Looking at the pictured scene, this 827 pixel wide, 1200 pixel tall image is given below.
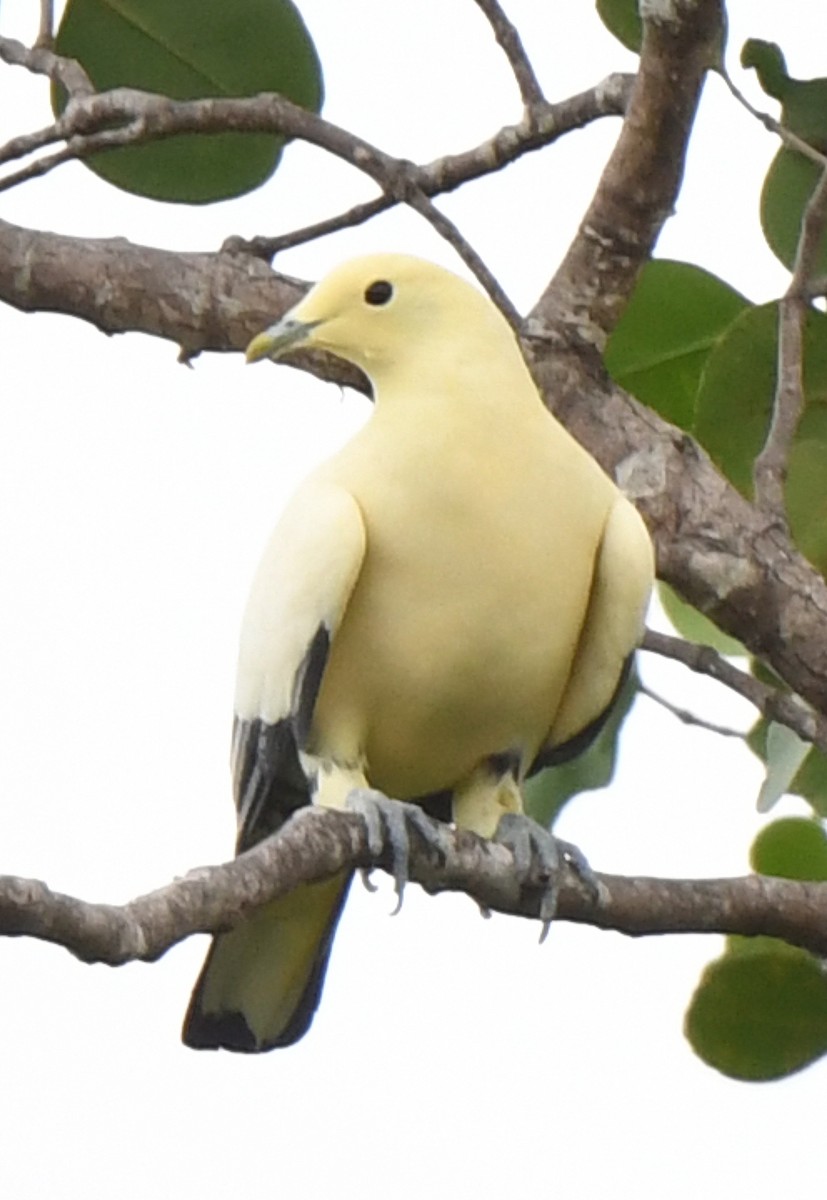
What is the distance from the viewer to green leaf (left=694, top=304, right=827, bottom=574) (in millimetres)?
2645

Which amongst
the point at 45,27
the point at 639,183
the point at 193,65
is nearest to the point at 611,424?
the point at 639,183

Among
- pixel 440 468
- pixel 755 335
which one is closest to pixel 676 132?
pixel 755 335

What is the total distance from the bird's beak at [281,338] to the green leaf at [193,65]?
36 cm

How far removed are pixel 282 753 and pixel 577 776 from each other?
1.88 ft

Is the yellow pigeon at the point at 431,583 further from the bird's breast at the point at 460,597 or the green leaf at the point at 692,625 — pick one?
the green leaf at the point at 692,625

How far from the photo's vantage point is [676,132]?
2.48m

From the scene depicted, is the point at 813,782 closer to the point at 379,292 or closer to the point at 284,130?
the point at 379,292

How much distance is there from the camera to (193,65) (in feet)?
9.66

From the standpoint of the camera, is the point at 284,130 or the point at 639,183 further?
the point at 284,130

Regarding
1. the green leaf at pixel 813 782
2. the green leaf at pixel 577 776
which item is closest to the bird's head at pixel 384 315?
the green leaf at pixel 577 776

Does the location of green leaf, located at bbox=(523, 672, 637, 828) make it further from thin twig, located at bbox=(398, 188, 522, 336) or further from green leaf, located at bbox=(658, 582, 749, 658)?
thin twig, located at bbox=(398, 188, 522, 336)

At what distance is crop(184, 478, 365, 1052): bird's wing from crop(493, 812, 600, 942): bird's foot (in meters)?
0.28

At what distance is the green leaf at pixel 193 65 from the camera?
114 inches

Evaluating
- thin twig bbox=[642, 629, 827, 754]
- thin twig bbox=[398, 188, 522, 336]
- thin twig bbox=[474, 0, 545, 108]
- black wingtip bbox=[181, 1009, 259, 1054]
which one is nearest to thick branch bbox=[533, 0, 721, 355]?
thin twig bbox=[398, 188, 522, 336]
